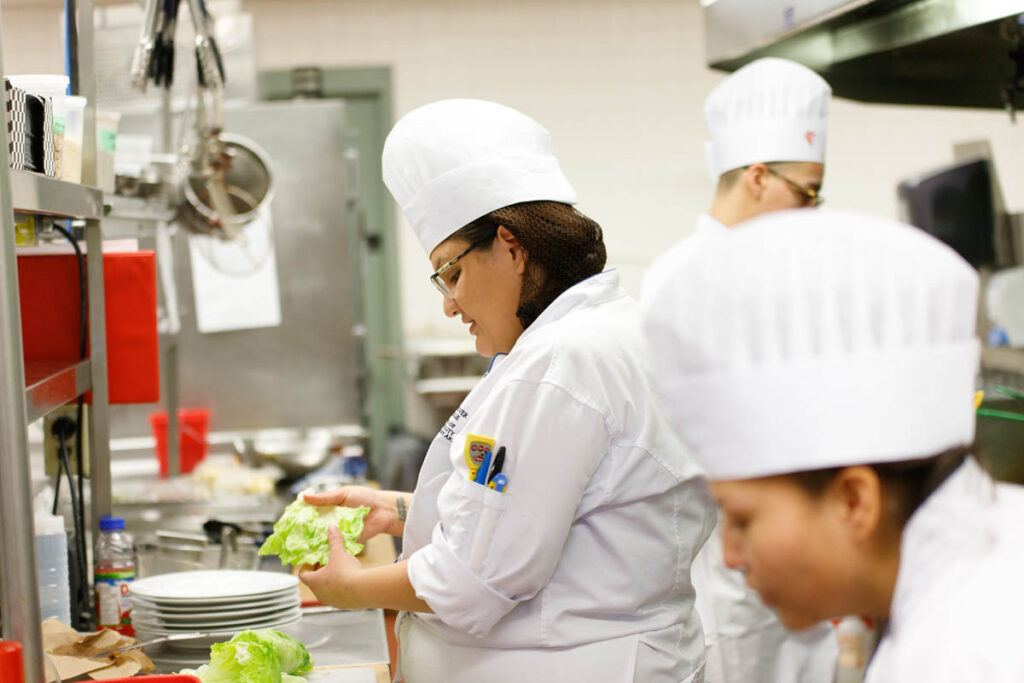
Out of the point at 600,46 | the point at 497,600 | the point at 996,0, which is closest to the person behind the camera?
the point at 497,600

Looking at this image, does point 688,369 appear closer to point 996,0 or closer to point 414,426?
point 996,0

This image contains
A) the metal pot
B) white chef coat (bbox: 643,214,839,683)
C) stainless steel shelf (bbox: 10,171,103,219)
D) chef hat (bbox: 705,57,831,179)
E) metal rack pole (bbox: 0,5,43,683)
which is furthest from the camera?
the metal pot

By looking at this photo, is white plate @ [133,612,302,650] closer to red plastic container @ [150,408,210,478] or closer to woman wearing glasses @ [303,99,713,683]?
woman wearing glasses @ [303,99,713,683]

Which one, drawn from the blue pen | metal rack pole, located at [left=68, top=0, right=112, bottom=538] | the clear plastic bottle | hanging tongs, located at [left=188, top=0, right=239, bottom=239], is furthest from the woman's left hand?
hanging tongs, located at [left=188, top=0, right=239, bottom=239]

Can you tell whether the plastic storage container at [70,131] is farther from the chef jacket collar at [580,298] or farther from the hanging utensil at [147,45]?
the chef jacket collar at [580,298]

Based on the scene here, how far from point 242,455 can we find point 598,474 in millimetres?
2527

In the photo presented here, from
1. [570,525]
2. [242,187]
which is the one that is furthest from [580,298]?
[242,187]

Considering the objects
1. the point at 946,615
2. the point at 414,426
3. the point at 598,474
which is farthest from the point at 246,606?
the point at 414,426

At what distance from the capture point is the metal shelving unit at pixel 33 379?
107 cm

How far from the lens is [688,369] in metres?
0.89

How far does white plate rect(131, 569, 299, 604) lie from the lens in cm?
191

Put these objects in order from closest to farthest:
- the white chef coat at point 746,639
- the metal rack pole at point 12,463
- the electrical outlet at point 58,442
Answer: the metal rack pole at point 12,463 < the electrical outlet at point 58,442 < the white chef coat at point 746,639

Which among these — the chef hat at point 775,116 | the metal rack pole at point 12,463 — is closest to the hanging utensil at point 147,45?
the metal rack pole at point 12,463

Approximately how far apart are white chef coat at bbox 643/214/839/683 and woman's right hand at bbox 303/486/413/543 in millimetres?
676
